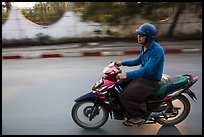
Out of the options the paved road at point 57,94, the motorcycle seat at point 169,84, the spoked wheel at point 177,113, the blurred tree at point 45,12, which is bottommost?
the paved road at point 57,94

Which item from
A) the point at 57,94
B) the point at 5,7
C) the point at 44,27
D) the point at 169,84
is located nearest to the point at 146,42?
the point at 169,84

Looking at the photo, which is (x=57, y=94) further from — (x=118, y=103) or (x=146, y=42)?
(x=146, y=42)

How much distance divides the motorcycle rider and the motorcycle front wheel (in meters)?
0.37

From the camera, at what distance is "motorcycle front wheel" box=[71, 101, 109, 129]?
3650 mm

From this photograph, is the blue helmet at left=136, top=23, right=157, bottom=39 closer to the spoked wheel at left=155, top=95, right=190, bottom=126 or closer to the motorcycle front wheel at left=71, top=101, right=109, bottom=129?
the spoked wheel at left=155, top=95, right=190, bottom=126

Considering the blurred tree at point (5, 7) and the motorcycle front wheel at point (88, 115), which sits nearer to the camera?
the motorcycle front wheel at point (88, 115)

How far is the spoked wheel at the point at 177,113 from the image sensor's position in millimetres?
3732

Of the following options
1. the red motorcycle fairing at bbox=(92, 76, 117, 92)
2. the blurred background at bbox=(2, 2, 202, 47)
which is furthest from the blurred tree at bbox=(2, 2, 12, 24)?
the red motorcycle fairing at bbox=(92, 76, 117, 92)

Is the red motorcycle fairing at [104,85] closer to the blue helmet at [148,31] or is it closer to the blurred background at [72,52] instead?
the blurred background at [72,52]

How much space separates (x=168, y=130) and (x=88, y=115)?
1.06m

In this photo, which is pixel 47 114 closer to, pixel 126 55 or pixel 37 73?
pixel 37 73

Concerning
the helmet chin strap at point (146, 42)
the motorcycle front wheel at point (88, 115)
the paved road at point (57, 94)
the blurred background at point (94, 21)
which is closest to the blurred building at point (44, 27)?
the blurred background at point (94, 21)

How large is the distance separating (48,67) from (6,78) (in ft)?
4.37

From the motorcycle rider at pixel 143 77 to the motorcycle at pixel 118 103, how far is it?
3.9 inches
